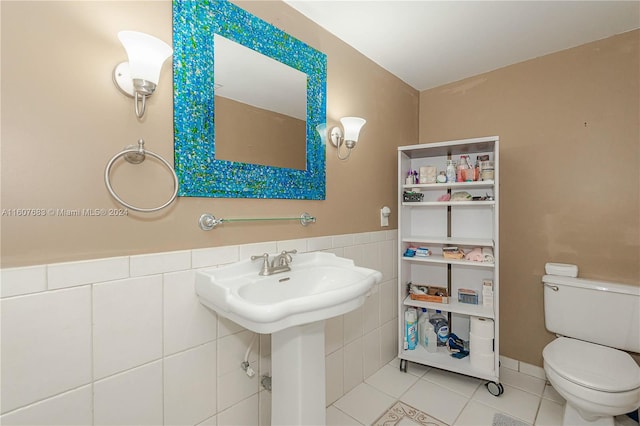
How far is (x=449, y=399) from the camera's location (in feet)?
6.08

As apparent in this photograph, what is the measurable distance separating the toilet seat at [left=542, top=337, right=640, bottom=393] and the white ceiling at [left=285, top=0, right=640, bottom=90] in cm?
190

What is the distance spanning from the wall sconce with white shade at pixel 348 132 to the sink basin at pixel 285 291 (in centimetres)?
70

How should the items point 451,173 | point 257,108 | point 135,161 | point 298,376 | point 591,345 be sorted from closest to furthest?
point 135,161 → point 298,376 → point 257,108 → point 591,345 → point 451,173

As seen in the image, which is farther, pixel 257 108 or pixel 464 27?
pixel 464 27

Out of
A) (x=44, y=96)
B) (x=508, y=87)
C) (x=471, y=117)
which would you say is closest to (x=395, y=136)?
(x=471, y=117)

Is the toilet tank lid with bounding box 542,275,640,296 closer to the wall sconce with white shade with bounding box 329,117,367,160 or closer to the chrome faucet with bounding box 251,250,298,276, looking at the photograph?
the wall sconce with white shade with bounding box 329,117,367,160

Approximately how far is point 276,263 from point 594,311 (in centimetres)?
193

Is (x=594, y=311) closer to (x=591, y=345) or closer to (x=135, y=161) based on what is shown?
(x=591, y=345)

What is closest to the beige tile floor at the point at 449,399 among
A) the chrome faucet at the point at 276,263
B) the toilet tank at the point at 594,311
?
the toilet tank at the point at 594,311

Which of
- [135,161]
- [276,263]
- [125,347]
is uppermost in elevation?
[135,161]

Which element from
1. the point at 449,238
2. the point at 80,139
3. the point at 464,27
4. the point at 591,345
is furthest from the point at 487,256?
the point at 80,139

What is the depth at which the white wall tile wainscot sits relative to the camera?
84 centimetres

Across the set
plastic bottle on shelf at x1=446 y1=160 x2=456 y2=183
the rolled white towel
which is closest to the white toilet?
the rolled white towel

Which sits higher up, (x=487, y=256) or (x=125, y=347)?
(x=487, y=256)
